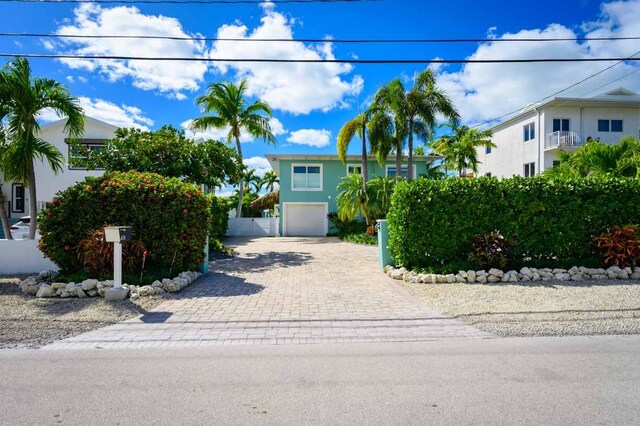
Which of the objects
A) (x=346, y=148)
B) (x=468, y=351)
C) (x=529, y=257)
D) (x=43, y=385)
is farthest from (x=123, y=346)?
(x=346, y=148)

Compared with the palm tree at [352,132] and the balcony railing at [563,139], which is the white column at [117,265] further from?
the balcony railing at [563,139]

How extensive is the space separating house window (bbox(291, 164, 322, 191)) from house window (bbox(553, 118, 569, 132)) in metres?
15.2

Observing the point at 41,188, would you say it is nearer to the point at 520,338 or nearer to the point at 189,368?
the point at 189,368

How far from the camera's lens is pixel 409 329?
18.4 feet

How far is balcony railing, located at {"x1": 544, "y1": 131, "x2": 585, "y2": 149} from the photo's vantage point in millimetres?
23172

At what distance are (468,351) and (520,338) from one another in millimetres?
1009

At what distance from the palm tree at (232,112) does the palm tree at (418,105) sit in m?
9.29

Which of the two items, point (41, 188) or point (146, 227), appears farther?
point (41, 188)

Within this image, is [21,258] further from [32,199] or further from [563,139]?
[563,139]

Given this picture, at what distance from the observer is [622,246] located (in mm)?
8992

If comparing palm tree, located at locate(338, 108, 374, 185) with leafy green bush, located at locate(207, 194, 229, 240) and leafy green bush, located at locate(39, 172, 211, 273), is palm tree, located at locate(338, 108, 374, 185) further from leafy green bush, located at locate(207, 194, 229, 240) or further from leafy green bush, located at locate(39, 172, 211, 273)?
leafy green bush, located at locate(39, 172, 211, 273)

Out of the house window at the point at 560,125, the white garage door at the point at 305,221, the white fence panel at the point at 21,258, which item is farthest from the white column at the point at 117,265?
the house window at the point at 560,125

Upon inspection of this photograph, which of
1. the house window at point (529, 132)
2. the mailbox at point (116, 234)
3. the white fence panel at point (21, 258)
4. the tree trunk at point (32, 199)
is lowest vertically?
the white fence panel at point (21, 258)

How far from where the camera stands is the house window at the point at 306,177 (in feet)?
79.2
